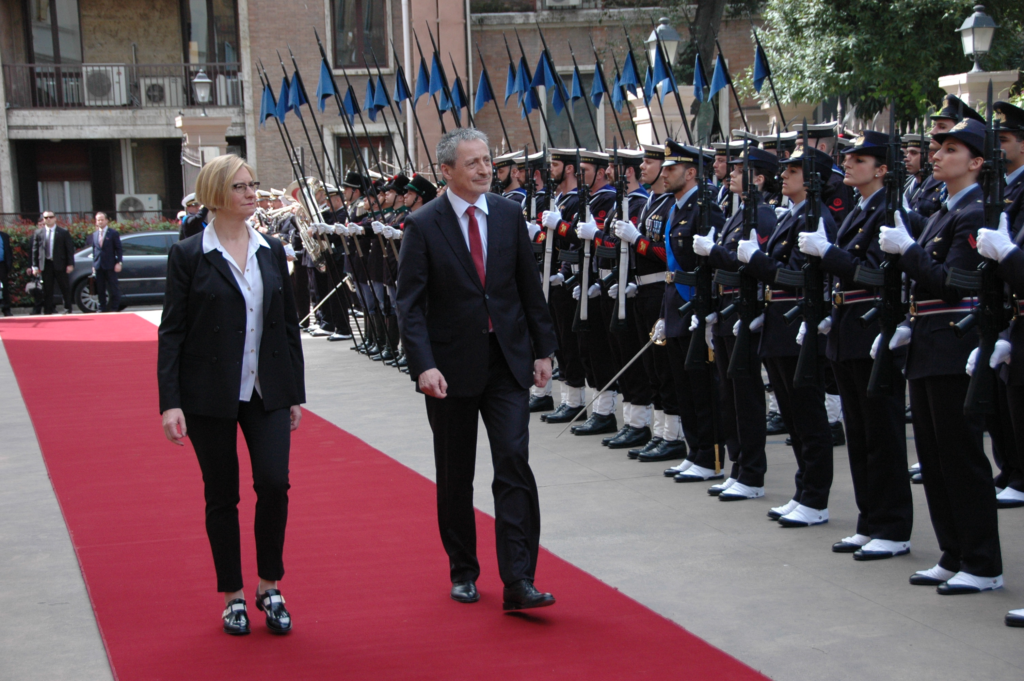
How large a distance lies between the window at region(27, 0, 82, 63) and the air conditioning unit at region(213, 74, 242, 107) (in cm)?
349

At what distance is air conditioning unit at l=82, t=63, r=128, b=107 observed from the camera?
28391mm

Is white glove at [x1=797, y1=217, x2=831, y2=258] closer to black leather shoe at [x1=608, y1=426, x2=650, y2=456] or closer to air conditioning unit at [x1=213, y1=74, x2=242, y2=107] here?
black leather shoe at [x1=608, y1=426, x2=650, y2=456]

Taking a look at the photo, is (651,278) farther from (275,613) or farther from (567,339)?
(275,613)

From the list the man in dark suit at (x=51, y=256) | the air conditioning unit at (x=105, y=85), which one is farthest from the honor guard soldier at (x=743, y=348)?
the air conditioning unit at (x=105, y=85)

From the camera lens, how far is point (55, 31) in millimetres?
28812

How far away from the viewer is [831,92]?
54.7 feet

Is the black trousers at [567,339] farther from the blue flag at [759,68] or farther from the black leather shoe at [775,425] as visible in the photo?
the blue flag at [759,68]

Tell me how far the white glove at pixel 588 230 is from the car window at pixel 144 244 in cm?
1577

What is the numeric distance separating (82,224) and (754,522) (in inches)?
825

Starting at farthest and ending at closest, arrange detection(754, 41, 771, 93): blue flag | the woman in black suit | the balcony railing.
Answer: the balcony railing → detection(754, 41, 771, 93): blue flag → the woman in black suit

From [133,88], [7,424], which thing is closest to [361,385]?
[7,424]

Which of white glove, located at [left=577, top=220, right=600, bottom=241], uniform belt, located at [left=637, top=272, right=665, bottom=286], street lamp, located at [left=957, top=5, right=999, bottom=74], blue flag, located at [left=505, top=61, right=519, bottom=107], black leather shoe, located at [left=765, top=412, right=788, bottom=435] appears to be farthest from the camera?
street lamp, located at [left=957, top=5, right=999, bottom=74]

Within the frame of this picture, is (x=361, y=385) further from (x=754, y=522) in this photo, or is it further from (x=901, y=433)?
(x=901, y=433)

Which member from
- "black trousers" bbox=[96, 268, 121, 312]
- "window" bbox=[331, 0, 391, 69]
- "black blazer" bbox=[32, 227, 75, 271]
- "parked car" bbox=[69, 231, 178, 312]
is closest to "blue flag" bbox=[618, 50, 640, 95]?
"black trousers" bbox=[96, 268, 121, 312]
